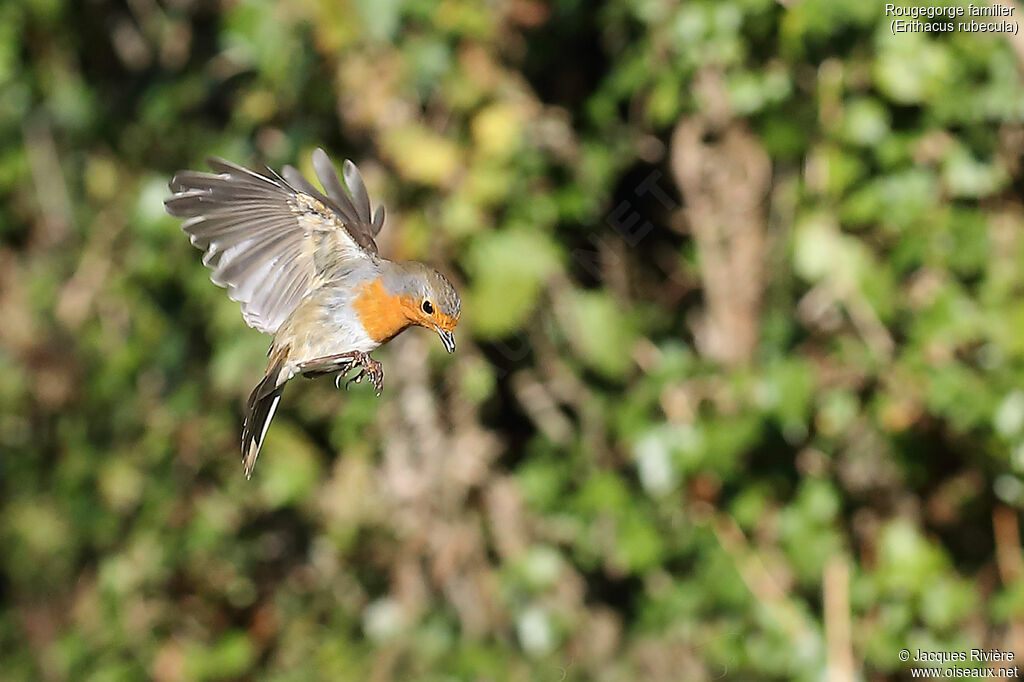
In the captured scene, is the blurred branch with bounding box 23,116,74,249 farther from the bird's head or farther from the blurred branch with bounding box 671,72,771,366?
the bird's head

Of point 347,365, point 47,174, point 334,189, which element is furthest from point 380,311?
point 47,174

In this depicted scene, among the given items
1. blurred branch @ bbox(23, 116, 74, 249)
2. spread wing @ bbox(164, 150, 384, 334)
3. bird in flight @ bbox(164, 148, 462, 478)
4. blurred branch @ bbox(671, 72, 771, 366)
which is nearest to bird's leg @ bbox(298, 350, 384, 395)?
bird in flight @ bbox(164, 148, 462, 478)

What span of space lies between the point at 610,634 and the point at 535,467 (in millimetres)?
494

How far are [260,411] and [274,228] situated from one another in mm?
247

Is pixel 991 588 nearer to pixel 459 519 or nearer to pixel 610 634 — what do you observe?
pixel 610 634

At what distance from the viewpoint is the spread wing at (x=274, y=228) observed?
5.04 ft

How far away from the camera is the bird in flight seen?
1.44 metres

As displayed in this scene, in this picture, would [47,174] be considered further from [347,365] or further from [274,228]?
[347,365]

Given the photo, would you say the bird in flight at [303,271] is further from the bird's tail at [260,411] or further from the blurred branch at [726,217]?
the blurred branch at [726,217]

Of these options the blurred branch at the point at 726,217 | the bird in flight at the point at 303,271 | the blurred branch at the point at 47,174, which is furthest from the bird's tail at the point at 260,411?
→ the blurred branch at the point at 47,174

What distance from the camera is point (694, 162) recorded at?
309cm

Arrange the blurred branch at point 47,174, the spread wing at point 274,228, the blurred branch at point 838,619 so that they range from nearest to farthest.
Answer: the spread wing at point 274,228 → the blurred branch at point 838,619 → the blurred branch at point 47,174

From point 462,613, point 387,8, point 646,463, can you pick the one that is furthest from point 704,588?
point 387,8

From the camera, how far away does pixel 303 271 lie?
1.70 m
